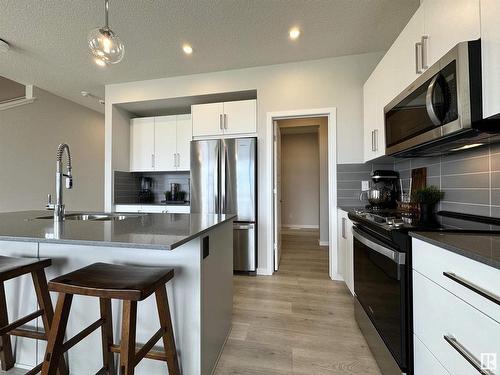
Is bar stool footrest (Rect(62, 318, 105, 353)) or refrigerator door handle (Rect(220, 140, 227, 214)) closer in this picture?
bar stool footrest (Rect(62, 318, 105, 353))

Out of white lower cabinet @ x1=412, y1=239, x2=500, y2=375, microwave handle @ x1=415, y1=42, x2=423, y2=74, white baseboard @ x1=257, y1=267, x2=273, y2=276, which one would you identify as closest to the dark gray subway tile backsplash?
microwave handle @ x1=415, y1=42, x2=423, y2=74

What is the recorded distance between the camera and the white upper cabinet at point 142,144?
3729 millimetres

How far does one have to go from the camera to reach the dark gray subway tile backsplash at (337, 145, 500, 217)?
133cm

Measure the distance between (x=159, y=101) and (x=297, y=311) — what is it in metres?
3.31

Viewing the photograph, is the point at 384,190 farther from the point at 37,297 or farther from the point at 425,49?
the point at 37,297

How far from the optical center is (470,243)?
0.82m

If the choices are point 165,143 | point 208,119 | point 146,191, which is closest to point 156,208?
point 146,191

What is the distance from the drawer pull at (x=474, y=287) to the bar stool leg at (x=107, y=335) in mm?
1512

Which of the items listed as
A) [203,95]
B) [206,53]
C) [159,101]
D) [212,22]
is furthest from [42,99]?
[212,22]

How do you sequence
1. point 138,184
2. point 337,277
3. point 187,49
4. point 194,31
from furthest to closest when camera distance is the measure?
point 138,184, point 337,277, point 187,49, point 194,31

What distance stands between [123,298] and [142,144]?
334cm

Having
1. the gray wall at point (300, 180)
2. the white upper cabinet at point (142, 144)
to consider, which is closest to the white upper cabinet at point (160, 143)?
the white upper cabinet at point (142, 144)

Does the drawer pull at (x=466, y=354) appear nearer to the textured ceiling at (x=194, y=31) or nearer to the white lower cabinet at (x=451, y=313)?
the white lower cabinet at (x=451, y=313)

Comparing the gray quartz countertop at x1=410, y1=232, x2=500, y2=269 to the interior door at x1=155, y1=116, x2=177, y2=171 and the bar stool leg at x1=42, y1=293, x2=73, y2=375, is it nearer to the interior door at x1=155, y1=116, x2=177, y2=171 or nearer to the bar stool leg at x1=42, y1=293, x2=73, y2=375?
the bar stool leg at x1=42, y1=293, x2=73, y2=375
